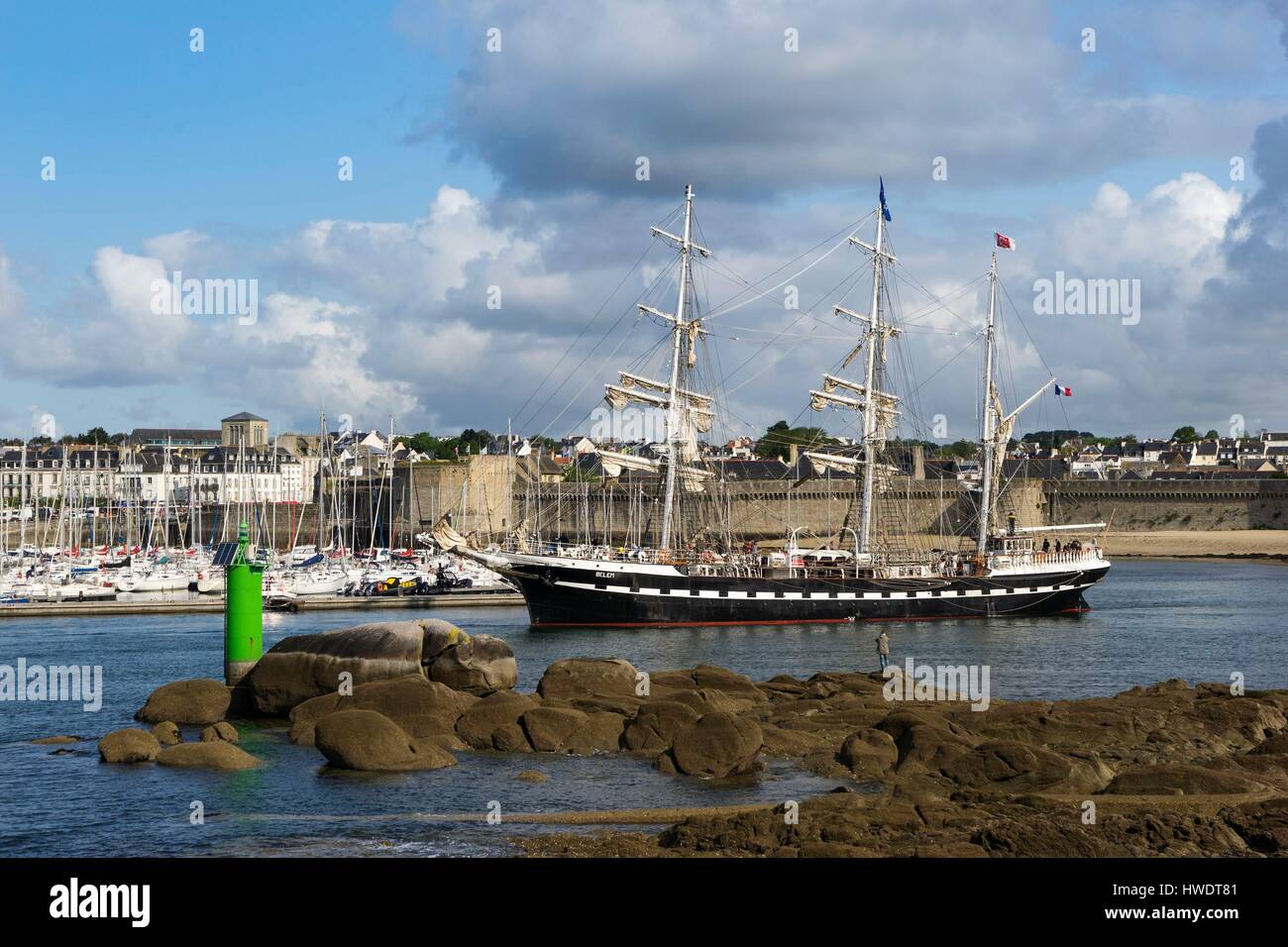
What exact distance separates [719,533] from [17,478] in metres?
135

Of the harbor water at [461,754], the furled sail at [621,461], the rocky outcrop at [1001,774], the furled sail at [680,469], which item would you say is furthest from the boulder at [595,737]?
the furled sail at [621,461]

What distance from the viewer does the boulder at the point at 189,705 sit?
29.0 metres

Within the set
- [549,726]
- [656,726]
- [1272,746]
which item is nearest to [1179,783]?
[1272,746]

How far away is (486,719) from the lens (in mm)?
26469

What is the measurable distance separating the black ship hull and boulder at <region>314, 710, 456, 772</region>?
35.6m

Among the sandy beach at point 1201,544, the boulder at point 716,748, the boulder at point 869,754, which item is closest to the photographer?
the boulder at point 869,754

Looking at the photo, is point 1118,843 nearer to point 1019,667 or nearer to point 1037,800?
point 1037,800

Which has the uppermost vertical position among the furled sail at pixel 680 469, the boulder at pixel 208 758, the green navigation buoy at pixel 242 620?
the furled sail at pixel 680 469

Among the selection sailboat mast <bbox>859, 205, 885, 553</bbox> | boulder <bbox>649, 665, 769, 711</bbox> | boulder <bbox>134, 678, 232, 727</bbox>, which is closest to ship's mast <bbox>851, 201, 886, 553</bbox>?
sailboat mast <bbox>859, 205, 885, 553</bbox>

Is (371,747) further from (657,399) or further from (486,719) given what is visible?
(657,399)

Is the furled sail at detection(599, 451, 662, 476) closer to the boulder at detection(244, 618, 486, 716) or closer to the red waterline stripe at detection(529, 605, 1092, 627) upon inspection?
the red waterline stripe at detection(529, 605, 1092, 627)

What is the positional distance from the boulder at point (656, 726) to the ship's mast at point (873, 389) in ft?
161

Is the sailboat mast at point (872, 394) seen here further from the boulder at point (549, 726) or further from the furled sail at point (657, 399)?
the boulder at point (549, 726)

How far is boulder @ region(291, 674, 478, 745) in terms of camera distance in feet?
86.7
